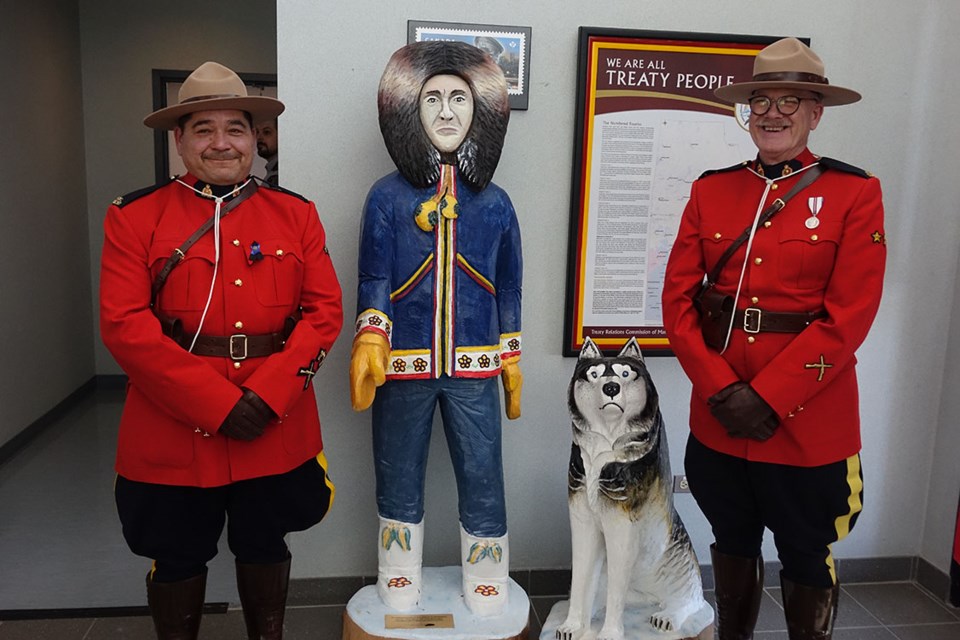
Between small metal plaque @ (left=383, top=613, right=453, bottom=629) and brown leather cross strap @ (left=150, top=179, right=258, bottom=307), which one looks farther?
small metal plaque @ (left=383, top=613, right=453, bottom=629)

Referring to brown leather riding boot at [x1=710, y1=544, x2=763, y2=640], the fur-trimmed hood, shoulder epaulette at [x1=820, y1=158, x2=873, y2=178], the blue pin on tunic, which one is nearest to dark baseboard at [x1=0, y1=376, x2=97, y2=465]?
the blue pin on tunic

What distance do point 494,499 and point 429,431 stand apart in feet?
0.94

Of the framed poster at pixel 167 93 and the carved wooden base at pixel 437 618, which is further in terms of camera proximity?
the framed poster at pixel 167 93

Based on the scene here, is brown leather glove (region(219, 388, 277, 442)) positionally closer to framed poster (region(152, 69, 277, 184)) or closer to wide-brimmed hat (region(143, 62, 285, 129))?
wide-brimmed hat (region(143, 62, 285, 129))

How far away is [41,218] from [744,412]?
4.16 metres

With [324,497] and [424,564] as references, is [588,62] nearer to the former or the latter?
[324,497]

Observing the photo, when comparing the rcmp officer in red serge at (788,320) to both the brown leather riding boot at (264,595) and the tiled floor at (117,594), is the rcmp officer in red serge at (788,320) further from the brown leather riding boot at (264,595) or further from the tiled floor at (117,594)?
the brown leather riding boot at (264,595)

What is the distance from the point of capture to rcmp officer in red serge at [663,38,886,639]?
2.07m

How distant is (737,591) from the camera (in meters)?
2.37

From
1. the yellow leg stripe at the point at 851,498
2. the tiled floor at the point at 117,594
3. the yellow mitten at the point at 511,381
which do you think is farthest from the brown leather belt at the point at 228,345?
the yellow leg stripe at the point at 851,498

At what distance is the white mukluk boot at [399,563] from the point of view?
2590 millimetres

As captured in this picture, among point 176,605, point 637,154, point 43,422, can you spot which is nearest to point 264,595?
point 176,605

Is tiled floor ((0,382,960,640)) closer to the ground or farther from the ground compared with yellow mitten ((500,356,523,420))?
closer to the ground

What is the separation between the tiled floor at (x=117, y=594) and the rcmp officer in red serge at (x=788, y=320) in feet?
2.76
